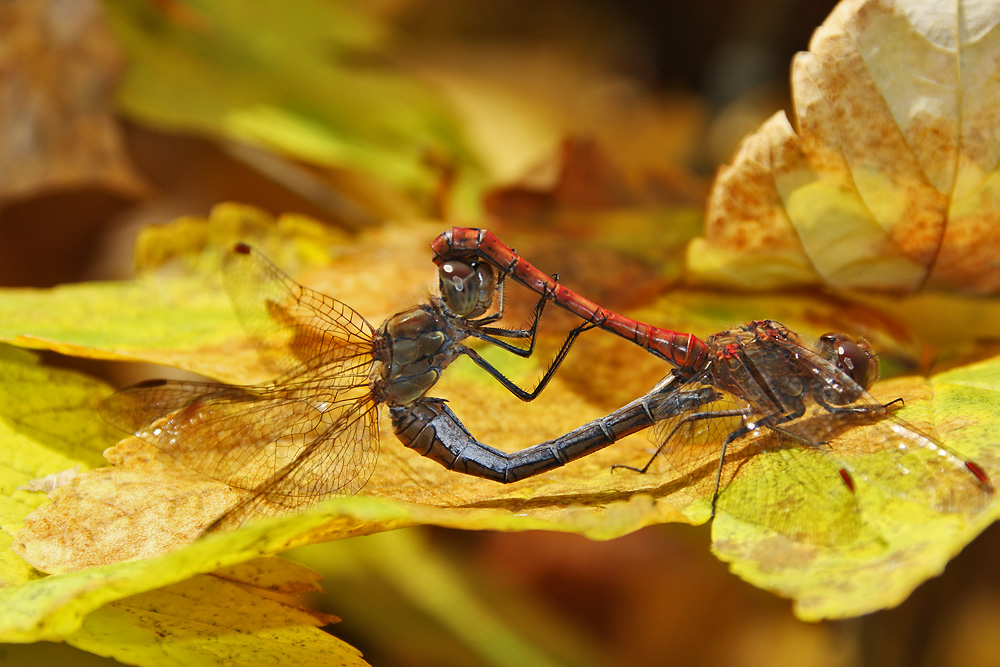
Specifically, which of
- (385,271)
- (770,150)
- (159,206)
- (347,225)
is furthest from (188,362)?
(159,206)

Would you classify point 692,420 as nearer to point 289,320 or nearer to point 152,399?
point 289,320

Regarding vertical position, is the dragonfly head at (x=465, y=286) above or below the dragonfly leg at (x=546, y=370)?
above

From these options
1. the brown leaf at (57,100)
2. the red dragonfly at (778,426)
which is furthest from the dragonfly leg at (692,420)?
the brown leaf at (57,100)

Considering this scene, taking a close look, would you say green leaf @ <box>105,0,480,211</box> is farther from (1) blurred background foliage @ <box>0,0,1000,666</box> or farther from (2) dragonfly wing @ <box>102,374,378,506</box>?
(2) dragonfly wing @ <box>102,374,378,506</box>

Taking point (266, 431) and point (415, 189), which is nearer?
point (266, 431)

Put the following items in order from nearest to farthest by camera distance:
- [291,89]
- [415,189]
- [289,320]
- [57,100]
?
[289,320]
[57,100]
[415,189]
[291,89]

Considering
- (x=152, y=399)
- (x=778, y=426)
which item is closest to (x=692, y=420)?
(x=778, y=426)

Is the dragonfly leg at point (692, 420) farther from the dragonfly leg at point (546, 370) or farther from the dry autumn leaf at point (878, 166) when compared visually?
the dry autumn leaf at point (878, 166)

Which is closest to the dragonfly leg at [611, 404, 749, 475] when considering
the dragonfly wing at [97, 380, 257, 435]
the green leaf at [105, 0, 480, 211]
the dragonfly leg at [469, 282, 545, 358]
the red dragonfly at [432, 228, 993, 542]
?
the red dragonfly at [432, 228, 993, 542]
